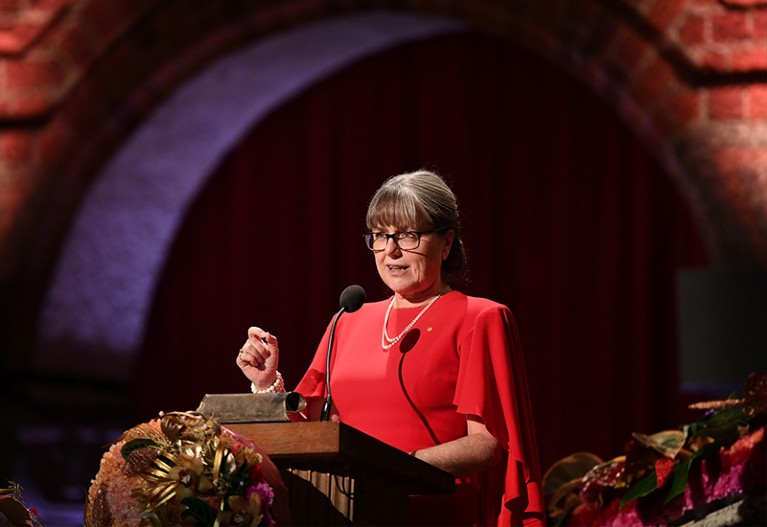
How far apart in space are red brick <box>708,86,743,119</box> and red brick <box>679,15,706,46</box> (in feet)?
0.63

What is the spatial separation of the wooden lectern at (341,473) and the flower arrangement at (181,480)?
0.25 ft

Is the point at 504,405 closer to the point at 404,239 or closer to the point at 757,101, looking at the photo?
the point at 404,239

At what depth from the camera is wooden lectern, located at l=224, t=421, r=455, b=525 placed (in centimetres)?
197

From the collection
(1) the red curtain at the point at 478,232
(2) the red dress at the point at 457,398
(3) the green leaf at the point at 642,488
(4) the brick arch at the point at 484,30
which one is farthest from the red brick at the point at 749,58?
(2) the red dress at the point at 457,398

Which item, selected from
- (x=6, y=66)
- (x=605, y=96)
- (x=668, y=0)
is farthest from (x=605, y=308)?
(x=6, y=66)

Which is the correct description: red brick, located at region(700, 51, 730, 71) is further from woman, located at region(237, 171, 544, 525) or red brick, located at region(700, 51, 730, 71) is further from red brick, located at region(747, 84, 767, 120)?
woman, located at region(237, 171, 544, 525)

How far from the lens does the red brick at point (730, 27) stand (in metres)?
4.23

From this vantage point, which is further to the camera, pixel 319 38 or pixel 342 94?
pixel 342 94

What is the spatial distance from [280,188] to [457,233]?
4.03 metres

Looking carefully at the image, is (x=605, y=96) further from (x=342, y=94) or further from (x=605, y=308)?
(x=342, y=94)

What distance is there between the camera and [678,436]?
2.81 metres

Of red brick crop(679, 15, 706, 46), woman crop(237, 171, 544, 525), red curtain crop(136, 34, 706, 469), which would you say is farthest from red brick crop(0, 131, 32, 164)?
woman crop(237, 171, 544, 525)

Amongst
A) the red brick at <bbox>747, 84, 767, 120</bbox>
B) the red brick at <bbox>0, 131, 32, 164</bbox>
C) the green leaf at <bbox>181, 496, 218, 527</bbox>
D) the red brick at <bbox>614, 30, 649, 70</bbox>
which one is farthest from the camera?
the red brick at <bbox>0, 131, 32, 164</bbox>

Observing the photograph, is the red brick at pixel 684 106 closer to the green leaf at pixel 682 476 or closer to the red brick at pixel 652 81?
the red brick at pixel 652 81
